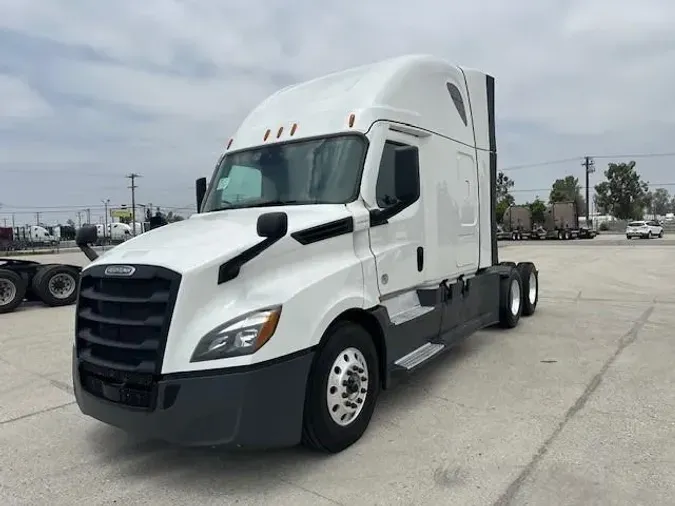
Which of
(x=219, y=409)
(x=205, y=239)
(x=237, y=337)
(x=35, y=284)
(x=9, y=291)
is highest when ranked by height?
(x=205, y=239)

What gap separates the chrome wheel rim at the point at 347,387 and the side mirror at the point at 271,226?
105 centimetres

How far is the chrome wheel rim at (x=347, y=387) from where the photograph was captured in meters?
3.93

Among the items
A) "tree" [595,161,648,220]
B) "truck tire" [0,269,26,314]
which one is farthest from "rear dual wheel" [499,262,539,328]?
"tree" [595,161,648,220]

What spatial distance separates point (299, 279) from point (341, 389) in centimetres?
88

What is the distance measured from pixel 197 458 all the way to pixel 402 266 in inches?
92.8

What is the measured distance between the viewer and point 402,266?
5.02 meters

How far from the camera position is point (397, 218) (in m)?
4.90

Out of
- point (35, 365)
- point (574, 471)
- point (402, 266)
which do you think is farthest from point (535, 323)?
point (35, 365)

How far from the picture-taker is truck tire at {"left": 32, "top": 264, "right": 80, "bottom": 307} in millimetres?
12398

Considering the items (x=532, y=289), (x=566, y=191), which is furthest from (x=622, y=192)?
(x=532, y=289)

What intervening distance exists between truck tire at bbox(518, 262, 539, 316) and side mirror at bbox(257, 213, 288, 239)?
662 cm

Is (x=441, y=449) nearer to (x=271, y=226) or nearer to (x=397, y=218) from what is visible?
(x=397, y=218)

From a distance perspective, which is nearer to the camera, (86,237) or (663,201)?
(86,237)

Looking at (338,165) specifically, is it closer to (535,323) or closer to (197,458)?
(197,458)
